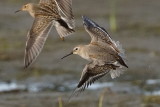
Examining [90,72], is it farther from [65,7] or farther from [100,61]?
[65,7]

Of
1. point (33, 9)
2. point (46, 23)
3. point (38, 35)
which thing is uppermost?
point (33, 9)

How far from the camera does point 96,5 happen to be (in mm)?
17750

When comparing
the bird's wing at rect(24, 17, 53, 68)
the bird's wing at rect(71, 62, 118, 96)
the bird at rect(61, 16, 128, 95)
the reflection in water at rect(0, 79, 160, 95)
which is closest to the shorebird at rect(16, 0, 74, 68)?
the bird's wing at rect(24, 17, 53, 68)

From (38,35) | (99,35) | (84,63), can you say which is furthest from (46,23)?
(84,63)

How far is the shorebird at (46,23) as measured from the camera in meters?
9.16

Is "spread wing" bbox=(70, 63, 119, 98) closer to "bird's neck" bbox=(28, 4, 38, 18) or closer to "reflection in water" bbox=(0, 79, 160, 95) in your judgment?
"bird's neck" bbox=(28, 4, 38, 18)

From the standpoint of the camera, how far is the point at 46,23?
9320 mm

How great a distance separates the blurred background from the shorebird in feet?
2.91

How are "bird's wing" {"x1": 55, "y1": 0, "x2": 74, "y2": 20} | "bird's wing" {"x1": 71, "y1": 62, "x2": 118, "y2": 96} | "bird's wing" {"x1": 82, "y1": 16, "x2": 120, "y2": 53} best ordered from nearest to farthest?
"bird's wing" {"x1": 71, "y1": 62, "x2": 118, "y2": 96}, "bird's wing" {"x1": 82, "y1": 16, "x2": 120, "y2": 53}, "bird's wing" {"x1": 55, "y1": 0, "x2": 74, "y2": 20}

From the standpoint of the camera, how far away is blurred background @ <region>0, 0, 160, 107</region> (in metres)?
11.7

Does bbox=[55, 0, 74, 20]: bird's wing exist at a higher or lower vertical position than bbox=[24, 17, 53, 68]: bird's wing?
higher

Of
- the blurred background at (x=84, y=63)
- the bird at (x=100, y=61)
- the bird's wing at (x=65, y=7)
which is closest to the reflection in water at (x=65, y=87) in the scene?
the blurred background at (x=84, y=63)

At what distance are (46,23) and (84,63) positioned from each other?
14.2ft

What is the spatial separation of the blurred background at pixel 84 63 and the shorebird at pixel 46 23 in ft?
2.91
